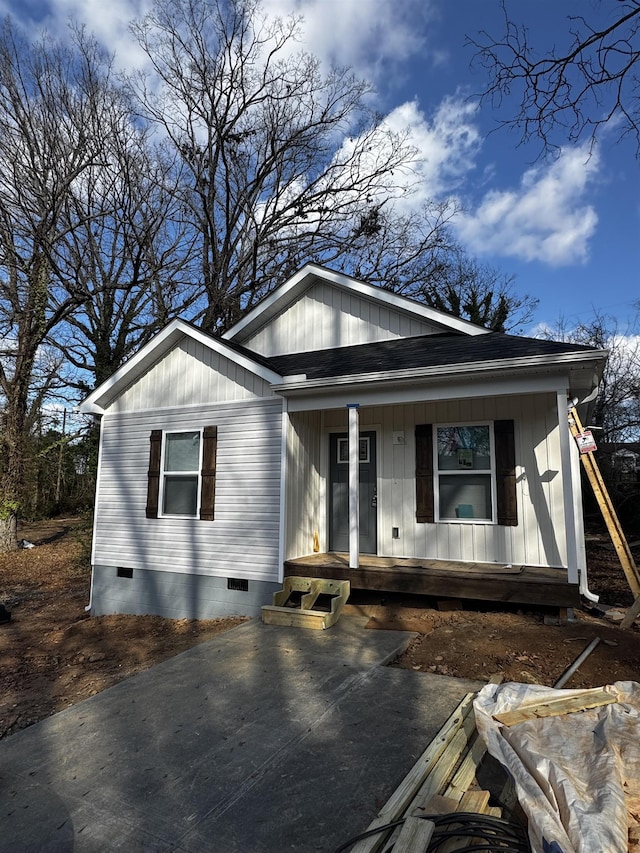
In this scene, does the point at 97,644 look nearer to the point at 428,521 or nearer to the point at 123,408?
the point at 123,408

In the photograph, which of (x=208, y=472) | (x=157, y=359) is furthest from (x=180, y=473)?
(x=157, y=359)

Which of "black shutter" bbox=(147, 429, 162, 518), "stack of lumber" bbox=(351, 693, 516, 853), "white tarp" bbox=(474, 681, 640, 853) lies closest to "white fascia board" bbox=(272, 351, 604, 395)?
"black shutter" bbox=(147, 429, 162, 518)

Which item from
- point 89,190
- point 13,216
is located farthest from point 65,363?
point 89,190

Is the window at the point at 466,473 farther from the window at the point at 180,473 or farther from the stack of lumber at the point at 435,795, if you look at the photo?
the stack of lumber at the point at 435,795

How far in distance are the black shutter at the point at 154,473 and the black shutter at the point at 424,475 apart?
13.8 ft

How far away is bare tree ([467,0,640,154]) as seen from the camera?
12.7 feet

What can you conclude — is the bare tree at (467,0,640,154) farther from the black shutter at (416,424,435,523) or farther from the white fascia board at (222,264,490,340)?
the black shutter at (416,424,435,523)

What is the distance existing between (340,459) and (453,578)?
277 cm

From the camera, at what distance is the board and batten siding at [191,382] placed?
766 cm

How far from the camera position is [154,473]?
817 cm

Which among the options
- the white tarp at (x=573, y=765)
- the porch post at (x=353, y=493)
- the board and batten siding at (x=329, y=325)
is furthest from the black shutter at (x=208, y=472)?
the white tarp at (x=573, y=765)

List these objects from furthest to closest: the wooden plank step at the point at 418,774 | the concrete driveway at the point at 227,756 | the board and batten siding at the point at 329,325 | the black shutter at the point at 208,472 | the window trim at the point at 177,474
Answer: the board and batten siding at the point at 329,325
the window trim at the point at 177,474
the black shutter at the point at 208,472
the concrete driveway at the point at 227,756
the wooden plank step at the point at 418,774

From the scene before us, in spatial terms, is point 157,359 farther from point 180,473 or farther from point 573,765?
point 573,765

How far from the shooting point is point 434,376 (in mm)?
→ 6164
